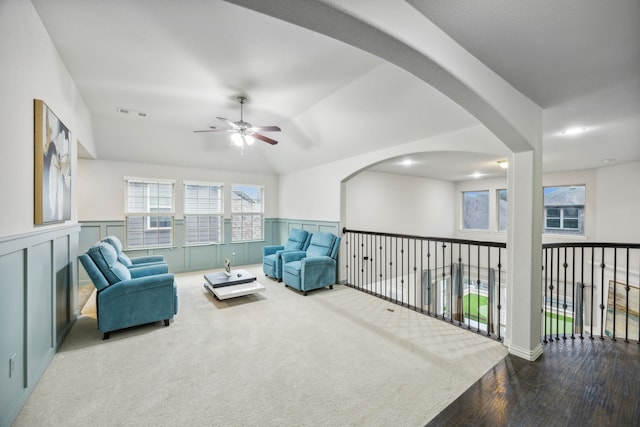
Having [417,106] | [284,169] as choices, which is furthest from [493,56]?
[284,169]

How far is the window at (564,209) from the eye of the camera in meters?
6.34

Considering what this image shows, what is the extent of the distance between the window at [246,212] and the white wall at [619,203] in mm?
8121

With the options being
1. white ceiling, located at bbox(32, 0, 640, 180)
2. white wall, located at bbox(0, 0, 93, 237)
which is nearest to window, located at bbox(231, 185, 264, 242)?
white ceiling, located at bbox(32, 0, 640, 180)

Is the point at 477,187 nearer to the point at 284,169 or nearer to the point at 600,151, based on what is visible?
the point at 600,151

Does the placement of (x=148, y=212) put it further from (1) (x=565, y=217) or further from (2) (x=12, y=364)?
(1) (x=565, y=217)

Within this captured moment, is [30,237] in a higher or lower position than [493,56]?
lower

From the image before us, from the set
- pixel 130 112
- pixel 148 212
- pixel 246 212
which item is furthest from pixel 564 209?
pixel 148 212

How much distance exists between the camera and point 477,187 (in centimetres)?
850

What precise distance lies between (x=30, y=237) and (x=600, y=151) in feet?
25.0

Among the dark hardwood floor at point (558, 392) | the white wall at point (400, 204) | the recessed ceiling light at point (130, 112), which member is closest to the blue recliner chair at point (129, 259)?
the recessed ceiling light at point (130, 112)

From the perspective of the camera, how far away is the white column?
8.48 ft

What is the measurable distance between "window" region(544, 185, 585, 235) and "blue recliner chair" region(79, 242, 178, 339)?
881cm

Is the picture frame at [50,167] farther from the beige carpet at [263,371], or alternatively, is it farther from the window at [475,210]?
the window at [475,210]

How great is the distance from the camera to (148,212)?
578 centimetres
